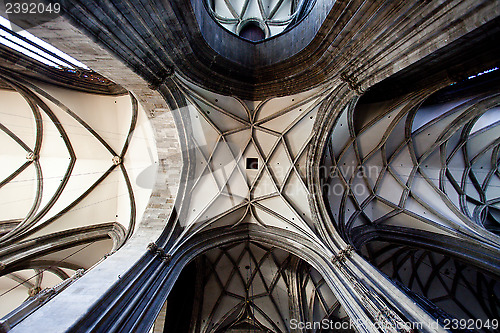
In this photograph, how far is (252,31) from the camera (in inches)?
480

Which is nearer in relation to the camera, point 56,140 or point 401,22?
point 401,22

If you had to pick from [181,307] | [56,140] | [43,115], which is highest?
[43,115]

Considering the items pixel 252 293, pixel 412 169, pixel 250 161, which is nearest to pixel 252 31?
pixel 250 161

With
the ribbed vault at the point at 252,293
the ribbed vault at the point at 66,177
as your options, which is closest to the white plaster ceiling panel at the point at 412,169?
the ribbed vault at the point at 252,293

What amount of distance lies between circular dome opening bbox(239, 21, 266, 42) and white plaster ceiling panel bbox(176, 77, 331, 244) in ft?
17.4

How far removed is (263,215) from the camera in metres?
10.0

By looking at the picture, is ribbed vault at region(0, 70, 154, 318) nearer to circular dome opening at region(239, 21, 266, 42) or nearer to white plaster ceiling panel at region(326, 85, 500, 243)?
circular dome opening at region(239, 21, 266, 42)

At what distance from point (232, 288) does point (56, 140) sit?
10537mm

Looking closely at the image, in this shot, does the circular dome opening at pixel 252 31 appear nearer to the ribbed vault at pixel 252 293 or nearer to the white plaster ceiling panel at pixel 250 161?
the white plaster ceiling panel at pixel 250 161

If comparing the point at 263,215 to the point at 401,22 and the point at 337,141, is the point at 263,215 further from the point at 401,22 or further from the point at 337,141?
the point at 401,22

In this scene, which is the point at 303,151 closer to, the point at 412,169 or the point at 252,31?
the point at 412,169

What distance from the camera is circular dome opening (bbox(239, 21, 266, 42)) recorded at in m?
11.9

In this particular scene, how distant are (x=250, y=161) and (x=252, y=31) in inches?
291

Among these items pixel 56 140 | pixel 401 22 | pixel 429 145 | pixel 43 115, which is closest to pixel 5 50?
pixel 43 115
